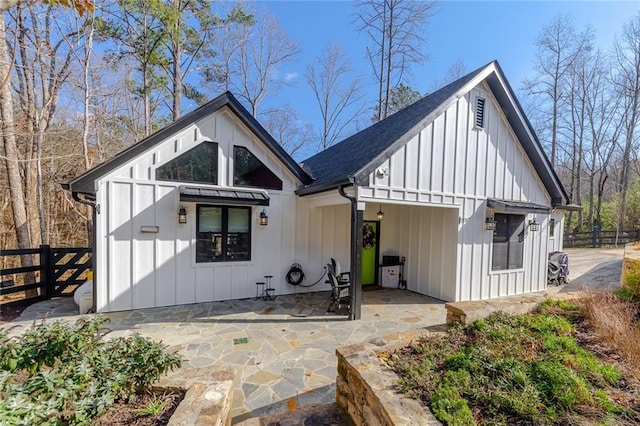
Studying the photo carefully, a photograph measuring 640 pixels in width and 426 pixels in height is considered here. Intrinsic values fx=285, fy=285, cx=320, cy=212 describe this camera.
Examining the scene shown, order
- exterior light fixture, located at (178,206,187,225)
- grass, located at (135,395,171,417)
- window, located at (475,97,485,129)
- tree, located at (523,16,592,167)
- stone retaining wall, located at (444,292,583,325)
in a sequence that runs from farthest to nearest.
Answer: tree, located at (523,16,592,167) → window, located at (475,97,485,129) → exterior light fixture, located at (178,206,187,225) → stone retaining wall, located at (444,292,583,325) → grass, located at (135,395,171,417)

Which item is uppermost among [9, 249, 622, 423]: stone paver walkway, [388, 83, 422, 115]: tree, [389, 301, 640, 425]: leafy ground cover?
[388, 83, 422, 115]: tree

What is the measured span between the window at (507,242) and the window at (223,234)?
681cm

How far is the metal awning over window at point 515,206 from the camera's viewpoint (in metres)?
7.53

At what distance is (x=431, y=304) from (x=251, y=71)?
1531cm

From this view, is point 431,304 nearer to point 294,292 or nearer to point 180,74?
point 294,292

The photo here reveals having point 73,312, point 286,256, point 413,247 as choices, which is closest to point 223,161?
point 286,256

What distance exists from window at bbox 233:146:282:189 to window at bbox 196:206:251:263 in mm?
715

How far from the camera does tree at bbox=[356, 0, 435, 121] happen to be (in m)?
13.7

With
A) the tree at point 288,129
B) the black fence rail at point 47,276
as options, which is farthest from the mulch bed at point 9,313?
A: the tree at point 288,129

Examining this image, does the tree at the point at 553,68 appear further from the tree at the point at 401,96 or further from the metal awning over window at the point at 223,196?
the metal awning over window at the point at 223,196

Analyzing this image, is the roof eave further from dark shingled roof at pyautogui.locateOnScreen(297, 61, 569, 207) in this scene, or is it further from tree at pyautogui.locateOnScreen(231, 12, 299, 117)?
tree at pyautogui.locateOnScreen(231, 12, 299, 117)

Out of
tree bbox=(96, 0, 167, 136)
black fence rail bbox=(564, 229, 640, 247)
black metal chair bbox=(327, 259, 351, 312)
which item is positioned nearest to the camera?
black metal chair bbox=(327, 259, 351, 312)

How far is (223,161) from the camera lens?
23.3 feet

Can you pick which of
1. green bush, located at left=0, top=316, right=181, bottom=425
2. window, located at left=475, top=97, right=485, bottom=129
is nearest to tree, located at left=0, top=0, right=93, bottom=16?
green bush, located at left=0, top=316, right=181, bottom=425
